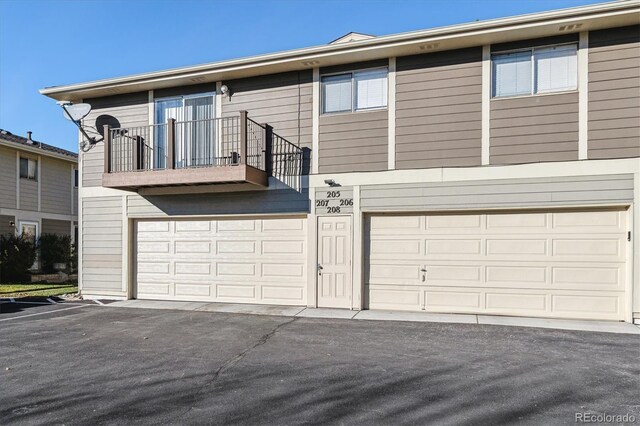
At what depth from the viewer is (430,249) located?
8.50 m

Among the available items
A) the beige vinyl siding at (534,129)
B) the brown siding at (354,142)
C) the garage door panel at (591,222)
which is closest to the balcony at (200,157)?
the brown siding at (354,142)

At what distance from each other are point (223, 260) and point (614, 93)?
8733 mm

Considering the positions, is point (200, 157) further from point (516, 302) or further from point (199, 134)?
point (516, 302)

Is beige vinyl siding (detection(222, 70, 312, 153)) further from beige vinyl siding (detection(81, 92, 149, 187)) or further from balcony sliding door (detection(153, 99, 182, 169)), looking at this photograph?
beige vinyl siding (detection(81, 92, 149, 187))

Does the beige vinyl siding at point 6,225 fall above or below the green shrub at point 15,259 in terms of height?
above

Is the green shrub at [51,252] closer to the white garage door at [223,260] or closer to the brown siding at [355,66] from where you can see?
the white garage door at [223,260]

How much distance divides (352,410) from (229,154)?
7245 mm

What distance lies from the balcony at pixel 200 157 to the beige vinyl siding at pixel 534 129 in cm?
421

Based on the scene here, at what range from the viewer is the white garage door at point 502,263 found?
7555 mm

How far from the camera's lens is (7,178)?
1678 cm

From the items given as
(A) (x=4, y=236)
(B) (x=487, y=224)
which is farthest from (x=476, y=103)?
(A) (x=4, y=236)

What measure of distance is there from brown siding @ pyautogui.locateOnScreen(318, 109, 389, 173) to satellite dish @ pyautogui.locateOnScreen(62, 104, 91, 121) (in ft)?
20.9

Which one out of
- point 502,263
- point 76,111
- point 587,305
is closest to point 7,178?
point 76,111

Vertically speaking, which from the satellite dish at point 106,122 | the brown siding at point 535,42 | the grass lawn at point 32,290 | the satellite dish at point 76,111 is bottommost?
the grass lawn at point 32,290
